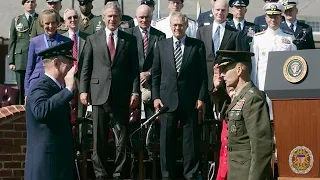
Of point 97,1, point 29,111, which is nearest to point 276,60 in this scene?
point 29,111

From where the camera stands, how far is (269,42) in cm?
1188

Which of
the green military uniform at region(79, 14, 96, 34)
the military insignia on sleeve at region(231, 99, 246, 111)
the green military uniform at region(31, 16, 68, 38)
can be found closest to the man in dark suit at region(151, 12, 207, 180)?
the green military uniform at region(79, 14, 96, 34)

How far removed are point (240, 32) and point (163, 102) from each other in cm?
170

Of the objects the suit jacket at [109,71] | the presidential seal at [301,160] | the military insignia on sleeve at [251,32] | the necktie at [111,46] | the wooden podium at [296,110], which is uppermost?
the military insignia on sleeve at [251,32]

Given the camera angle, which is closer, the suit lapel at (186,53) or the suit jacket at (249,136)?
the suit jacket at (249,136)

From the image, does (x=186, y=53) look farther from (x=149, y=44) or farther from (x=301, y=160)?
(x=301, y=160)

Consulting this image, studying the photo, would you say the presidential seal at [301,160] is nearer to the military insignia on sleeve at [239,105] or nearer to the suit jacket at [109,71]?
the military insignia on sleeve at [239,105]

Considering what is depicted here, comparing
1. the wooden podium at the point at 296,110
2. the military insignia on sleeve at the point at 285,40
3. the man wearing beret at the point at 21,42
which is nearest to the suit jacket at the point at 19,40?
the man wearing beret at the point at 21,42

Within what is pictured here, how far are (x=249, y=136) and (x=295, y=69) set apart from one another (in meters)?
1.09

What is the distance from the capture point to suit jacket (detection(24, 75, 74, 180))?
26.3 feet

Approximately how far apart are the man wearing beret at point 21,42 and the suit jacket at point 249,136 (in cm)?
577

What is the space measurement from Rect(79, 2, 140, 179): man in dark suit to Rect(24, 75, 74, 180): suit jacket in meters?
2.44

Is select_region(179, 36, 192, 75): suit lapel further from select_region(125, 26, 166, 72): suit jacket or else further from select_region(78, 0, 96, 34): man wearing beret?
select_region(78, 0, 96, 34): man wearing beret

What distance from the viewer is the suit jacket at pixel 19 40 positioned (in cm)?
1269
